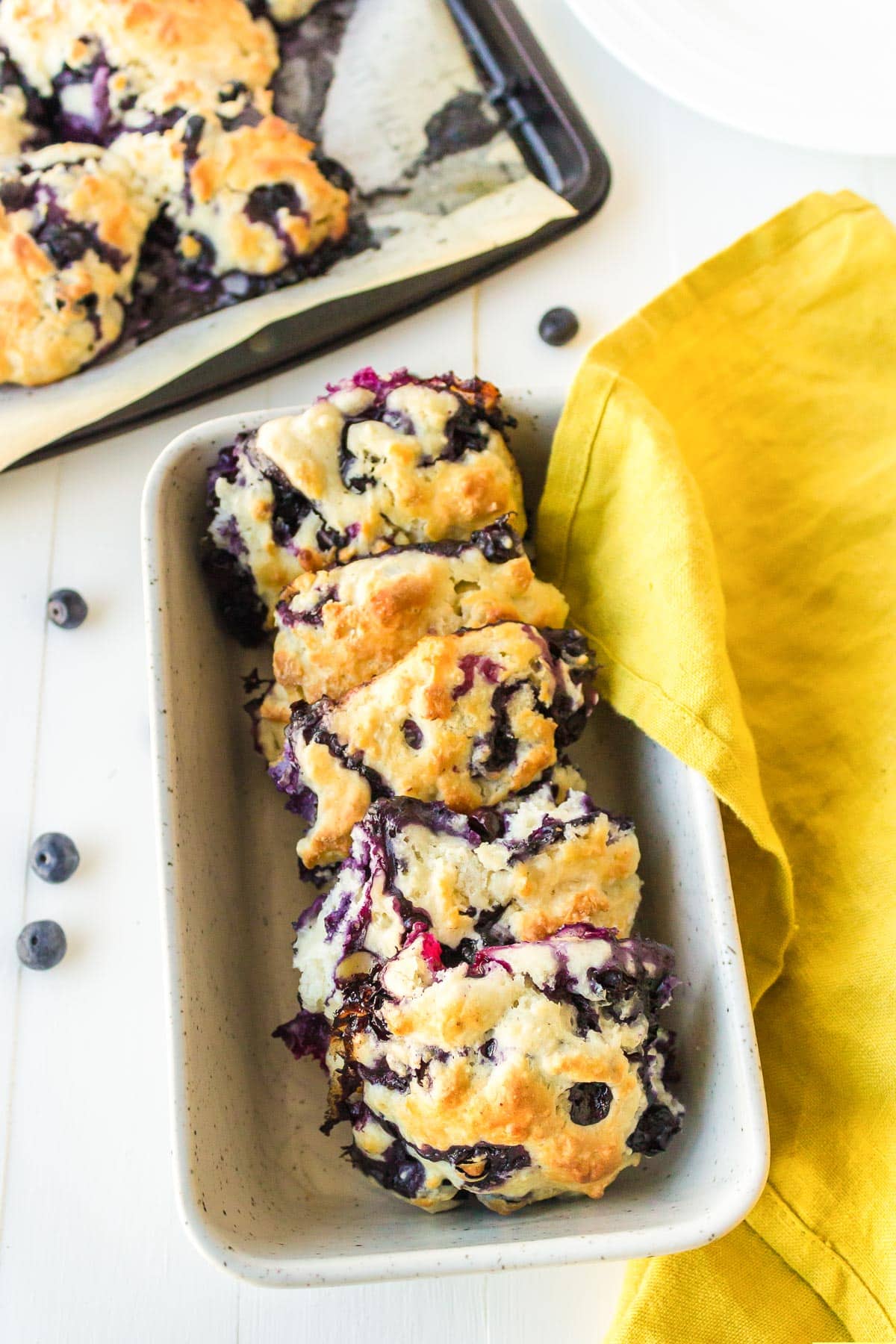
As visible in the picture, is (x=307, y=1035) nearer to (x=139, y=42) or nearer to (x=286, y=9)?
(x=139, y=42)

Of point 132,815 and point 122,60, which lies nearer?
point 132,815

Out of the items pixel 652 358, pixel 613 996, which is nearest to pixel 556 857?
pixel 613 996

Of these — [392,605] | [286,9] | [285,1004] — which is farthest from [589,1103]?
[286,9]

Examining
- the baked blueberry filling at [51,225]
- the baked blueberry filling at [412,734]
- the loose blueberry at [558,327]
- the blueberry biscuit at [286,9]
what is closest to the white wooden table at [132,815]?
the loose blueberry at [558,327]

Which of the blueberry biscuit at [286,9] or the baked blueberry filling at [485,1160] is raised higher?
the blueberry biscuit at [286,9]

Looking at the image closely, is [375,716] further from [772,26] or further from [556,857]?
[772,26]

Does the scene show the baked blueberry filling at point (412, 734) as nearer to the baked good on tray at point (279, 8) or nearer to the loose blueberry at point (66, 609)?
the loose blueberry at point (66, 609)
